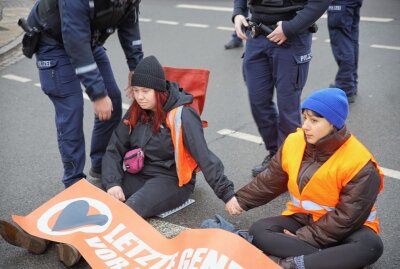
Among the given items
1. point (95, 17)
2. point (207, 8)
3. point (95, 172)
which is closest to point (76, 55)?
point (95, 17)

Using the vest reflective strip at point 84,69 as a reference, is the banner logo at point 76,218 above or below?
below

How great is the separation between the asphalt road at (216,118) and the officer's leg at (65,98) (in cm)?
60

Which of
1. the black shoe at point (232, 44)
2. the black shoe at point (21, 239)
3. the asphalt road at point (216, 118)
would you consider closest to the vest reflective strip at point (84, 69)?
the black shoe at point (21, 239)

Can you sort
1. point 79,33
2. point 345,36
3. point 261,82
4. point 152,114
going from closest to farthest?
point 79,33, point 152,114, point 261,82, point 345,36

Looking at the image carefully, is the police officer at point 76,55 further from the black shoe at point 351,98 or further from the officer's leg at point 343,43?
the black shoe at point 351,98

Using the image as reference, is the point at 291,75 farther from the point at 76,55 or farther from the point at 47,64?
the point at 47,64

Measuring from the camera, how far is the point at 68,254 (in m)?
3.04

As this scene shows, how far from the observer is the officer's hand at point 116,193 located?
11.6 feet

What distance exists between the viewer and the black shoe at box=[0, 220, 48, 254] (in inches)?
123

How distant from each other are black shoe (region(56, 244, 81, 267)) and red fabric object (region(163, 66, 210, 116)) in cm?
129

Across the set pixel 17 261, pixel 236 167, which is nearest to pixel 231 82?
pixel 236 167

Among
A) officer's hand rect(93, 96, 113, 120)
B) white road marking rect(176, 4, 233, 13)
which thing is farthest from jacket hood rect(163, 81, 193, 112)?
white road marking rect(176, 4, 233, 13)

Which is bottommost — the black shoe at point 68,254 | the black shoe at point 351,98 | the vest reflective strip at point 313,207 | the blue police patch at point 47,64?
the black shoe at point 351,98

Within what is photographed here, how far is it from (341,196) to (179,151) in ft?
3.76
